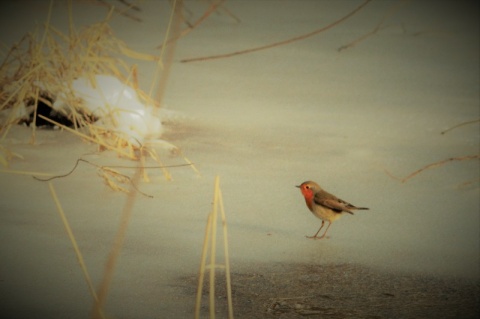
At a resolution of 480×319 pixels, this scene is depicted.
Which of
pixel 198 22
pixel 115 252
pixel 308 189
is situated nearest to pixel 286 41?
pixel 198 22

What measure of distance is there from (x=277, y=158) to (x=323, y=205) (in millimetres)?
424

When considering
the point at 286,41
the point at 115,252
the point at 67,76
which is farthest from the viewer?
the point at 286,41

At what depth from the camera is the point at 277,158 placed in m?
2.06

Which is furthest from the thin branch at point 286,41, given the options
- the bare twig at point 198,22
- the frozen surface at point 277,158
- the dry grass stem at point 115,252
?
the dry grass stem at point 115,252

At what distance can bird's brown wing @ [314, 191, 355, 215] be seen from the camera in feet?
5.41

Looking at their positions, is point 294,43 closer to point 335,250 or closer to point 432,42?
point 432,42

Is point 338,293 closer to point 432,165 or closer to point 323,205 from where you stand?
point 323,205

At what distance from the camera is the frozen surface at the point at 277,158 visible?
5.03 feet

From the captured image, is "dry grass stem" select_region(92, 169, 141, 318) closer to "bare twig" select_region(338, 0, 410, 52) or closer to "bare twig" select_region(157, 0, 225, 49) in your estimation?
"bare twig" select_region(157, 0, 225, 49)

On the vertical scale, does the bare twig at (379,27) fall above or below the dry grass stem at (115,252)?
above

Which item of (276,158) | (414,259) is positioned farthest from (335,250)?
(276,158)

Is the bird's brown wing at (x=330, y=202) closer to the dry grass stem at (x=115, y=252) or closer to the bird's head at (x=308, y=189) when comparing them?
the bird's head at (x=308, y=189)

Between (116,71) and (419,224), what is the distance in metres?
1.08

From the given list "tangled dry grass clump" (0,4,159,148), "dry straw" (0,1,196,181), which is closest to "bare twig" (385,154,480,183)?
"dry straw" (0,1,196,181)
